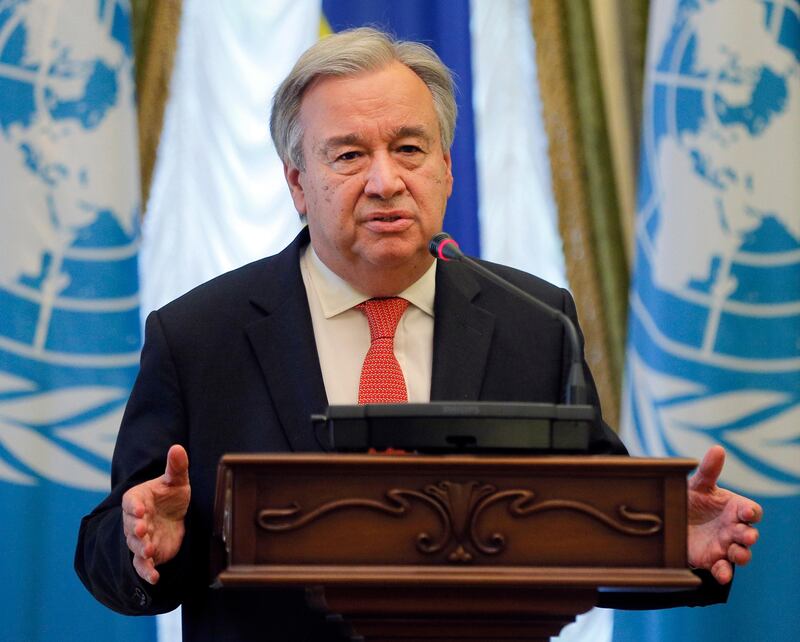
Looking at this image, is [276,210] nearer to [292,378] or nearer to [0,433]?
[0,433]

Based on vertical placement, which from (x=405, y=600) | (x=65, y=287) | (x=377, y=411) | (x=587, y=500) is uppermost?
(x=65, y=287)

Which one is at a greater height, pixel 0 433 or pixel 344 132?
pixel 344 132

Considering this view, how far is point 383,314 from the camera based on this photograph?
2547 mm

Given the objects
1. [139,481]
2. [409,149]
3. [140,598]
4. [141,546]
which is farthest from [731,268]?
[141,546]

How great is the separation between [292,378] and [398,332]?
11.3 inches

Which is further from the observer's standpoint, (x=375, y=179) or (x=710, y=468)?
(x=375, y=179)

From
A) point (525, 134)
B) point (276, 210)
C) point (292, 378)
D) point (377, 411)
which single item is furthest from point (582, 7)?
point (377, 411)

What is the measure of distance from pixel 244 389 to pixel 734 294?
1.90 m

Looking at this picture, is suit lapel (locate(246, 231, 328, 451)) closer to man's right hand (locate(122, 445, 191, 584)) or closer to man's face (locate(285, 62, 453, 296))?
man's face (locate(285, 62, 453, 296))

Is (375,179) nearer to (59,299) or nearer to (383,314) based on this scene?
(383,314)

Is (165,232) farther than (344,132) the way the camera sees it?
Yes

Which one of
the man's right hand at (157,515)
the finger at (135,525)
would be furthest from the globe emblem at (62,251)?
the finger at (135,525)

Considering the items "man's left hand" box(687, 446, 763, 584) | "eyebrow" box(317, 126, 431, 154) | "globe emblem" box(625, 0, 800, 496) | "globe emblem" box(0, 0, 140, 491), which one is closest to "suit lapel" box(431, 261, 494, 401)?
"eyebrow" box(317, 126, 431, 154)

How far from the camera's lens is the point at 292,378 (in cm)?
238
